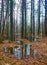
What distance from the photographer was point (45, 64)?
209 inches

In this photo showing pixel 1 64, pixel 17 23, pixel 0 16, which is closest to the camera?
pixel 1 64

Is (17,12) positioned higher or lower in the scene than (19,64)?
higher

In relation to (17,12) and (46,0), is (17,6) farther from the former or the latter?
(46,0)

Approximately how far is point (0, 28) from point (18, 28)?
13944mm

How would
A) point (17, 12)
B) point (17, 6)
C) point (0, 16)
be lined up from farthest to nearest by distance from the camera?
1. point (17, 12)
2. point (17, 6)
3. point (0, 16)

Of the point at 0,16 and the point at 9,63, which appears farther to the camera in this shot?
the point at 0,16

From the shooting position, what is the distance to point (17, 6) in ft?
81.6

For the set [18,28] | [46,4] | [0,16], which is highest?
[46,4]

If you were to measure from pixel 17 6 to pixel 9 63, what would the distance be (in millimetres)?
20347

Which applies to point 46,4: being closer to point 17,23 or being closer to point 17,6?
point 17,6

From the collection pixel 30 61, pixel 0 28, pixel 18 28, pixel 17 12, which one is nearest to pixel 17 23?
pixel 18 28

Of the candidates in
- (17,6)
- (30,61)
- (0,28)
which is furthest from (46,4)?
(30,61)

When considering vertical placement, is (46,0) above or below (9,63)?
above

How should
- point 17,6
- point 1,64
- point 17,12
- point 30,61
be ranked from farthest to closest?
1. point 17,12
2. point 17,6
3. point 30,61
4. point 1,64
